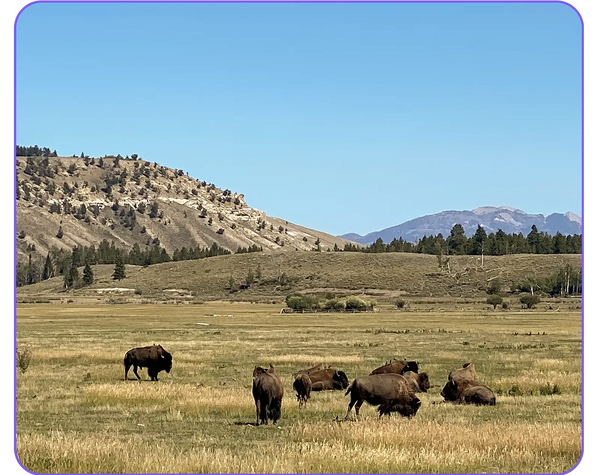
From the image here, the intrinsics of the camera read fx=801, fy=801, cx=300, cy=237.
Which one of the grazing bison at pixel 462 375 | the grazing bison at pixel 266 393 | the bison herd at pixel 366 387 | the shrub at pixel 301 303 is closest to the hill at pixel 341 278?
the shrub at pixel 301 303

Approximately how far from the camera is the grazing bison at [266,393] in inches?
750

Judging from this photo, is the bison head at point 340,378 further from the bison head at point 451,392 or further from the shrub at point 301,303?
the shrub at point 301,303

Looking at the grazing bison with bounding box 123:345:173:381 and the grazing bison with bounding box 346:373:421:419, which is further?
the grazing bison with bounding box 123:345:173:381

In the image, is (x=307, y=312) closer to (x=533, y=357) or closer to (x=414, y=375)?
(x=533, y=357)

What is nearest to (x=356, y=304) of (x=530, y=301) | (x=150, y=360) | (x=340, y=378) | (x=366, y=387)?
(x=530, y=301)

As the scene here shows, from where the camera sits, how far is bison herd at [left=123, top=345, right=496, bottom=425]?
19.2 m

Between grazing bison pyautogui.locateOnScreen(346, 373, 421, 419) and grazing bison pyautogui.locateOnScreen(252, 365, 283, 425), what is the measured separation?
5.74ft

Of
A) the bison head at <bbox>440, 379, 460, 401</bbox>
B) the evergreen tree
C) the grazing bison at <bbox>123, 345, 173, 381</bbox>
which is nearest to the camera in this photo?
the bison head at <bbox>440, 379, 460, 401</bbox>

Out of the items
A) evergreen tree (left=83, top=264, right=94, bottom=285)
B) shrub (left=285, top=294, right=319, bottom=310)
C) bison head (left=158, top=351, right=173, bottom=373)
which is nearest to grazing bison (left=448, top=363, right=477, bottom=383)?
bison head (left=158, top=351, right=173, bottom=373)

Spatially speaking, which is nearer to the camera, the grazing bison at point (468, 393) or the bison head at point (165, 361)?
the grazing bison at point (468, 393)

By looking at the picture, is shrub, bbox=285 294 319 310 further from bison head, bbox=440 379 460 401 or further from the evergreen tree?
bison head, bbox=440 379 460 401

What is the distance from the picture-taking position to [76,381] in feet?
95.0

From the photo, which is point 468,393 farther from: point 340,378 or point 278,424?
point 278,424

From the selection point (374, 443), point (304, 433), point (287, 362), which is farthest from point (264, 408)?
point (287, 362)
